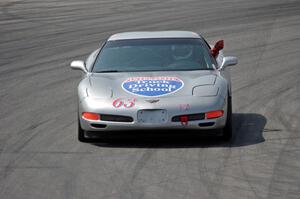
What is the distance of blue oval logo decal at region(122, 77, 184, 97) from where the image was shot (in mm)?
10287

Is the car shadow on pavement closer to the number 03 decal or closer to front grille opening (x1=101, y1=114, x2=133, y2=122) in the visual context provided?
front grille opening (x1=101, y1=114, x2=133, y2=122)

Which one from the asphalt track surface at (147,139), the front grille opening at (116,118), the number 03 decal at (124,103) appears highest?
the number 03 decal at (124,103)

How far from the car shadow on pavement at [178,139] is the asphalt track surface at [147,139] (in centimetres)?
2

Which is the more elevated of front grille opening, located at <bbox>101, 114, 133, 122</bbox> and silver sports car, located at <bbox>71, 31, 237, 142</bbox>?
silver sports car, located at <bbox>71, 31, 237, 142</bbox>

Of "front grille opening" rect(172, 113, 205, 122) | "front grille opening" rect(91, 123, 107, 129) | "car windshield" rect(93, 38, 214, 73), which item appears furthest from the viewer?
"car windshield" rect(93, 38, 214, 73)

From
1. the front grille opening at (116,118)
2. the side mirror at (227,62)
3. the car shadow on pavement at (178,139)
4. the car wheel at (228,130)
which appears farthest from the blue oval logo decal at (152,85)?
the side mirror at (227,62)

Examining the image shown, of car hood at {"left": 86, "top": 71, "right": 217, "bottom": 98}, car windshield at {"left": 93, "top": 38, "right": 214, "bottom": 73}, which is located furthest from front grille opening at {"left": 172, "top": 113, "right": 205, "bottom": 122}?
car windshield at {"left": 93, "top": 38, "right": 214, "bottom": 73}

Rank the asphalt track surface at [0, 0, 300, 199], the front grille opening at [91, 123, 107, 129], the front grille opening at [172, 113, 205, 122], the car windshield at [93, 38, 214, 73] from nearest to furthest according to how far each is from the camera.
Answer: the asphalt track surface at [0, 0, 300, 199] < the front grille opening at [172, 113, 205, 122] < the front grille opening at [91, 123, 107, 129] < the car windshield at [93, 38, 214, 73]

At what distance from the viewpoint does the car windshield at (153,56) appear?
11258 millimetres

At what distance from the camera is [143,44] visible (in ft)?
38.5

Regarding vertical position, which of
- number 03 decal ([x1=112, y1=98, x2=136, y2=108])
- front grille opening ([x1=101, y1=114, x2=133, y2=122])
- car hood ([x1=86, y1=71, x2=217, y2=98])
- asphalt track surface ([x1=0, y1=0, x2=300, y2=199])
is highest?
car hood ([x1=86, y1=71, x2=217, y2=98])

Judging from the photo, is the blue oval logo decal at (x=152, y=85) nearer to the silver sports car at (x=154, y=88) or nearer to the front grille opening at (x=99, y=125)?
the silver sports car at (x=154, y=88)

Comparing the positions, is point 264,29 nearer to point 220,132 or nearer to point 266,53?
point 266,53

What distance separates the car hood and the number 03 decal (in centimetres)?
9
